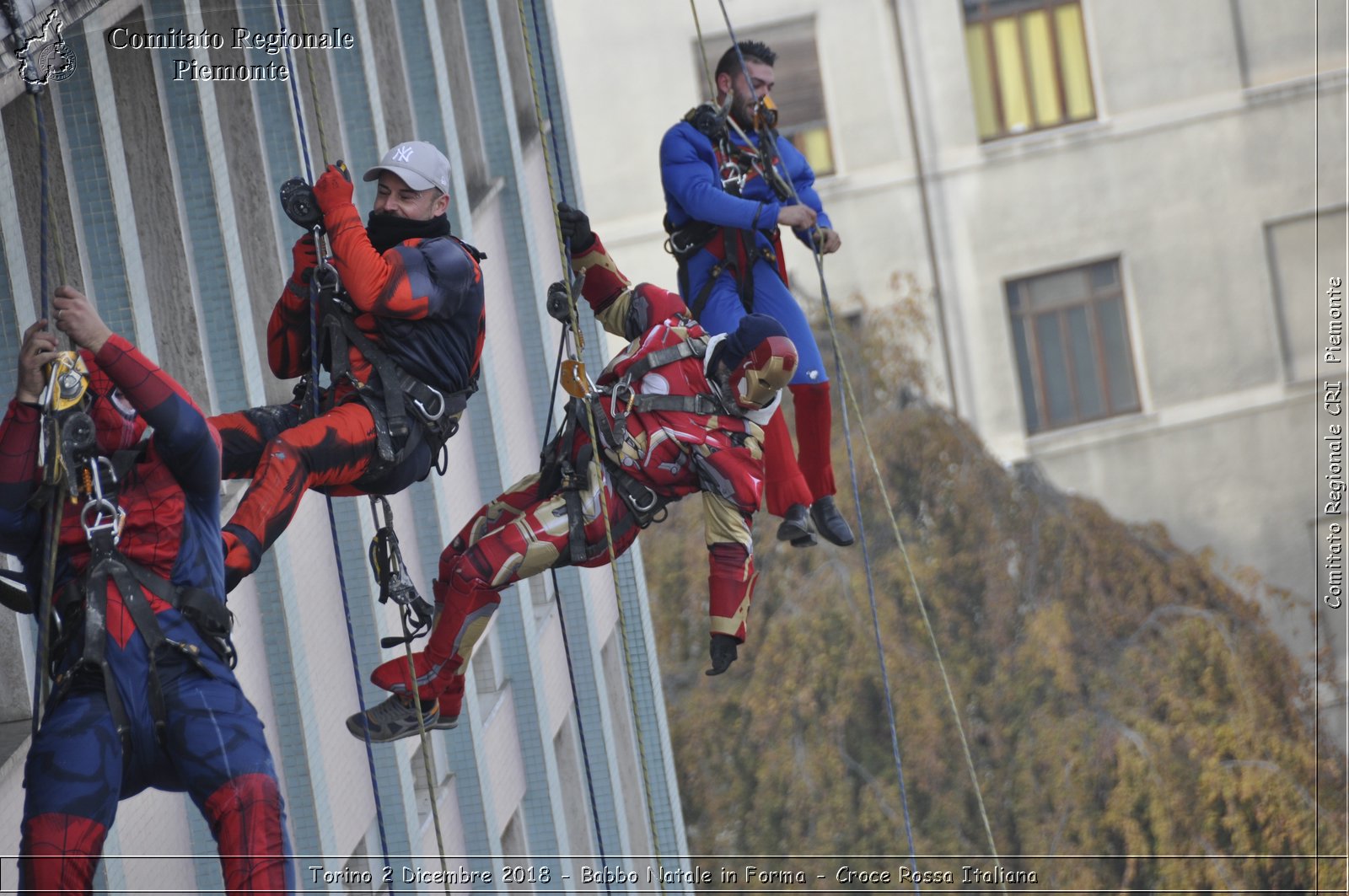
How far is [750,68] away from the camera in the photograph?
7.25 m

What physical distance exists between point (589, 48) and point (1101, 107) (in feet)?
19.0

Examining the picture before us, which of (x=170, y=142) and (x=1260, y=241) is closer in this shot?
(x=170, y=142)

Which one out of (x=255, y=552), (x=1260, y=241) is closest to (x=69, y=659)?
(x=255, y=552)

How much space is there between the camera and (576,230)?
6.52 metres

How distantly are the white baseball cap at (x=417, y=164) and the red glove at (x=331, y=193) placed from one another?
210 mm

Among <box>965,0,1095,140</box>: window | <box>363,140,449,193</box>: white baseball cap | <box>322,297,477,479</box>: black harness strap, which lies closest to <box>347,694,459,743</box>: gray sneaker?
<box>322,297,477,479</box>: black harness strap

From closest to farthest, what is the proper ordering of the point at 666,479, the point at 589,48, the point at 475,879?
the point at 666,479
the point at 475,879
the point at 589,48

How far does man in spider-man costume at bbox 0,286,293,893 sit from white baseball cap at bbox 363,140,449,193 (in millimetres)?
1296

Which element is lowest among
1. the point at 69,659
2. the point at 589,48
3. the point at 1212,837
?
the point at 1212,837

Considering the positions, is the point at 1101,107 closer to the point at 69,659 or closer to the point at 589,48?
the point at 589,48

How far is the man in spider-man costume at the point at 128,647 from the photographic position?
428cm

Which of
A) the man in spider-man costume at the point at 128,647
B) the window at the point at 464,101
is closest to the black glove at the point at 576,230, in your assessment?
the man in spider-man costume at the point at 128,647

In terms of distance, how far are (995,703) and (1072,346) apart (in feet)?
17.4

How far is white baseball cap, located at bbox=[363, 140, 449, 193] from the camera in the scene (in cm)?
560
